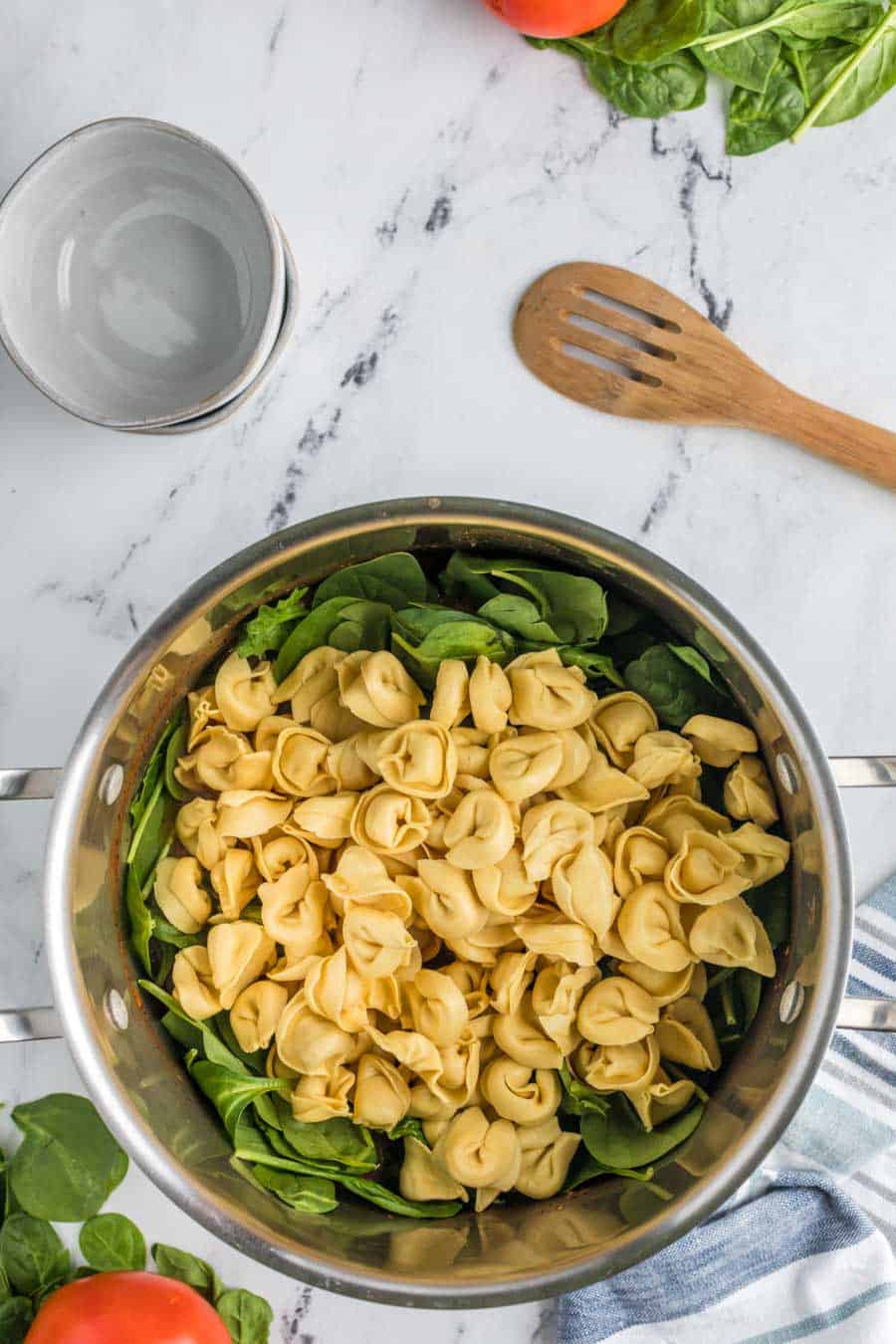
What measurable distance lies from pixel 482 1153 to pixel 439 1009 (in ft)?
0.35

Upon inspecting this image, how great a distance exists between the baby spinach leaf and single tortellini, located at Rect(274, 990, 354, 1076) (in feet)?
0.28

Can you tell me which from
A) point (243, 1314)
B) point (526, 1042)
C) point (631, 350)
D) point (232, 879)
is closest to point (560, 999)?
point (526, 1042)

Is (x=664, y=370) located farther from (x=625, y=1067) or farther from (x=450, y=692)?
(x=625, y=1067)

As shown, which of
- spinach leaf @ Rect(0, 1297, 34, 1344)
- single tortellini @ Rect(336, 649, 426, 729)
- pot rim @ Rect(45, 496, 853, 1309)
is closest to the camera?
pot rim @ Rect(45, 496, 853, 1309)

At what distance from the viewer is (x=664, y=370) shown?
96 centimetres

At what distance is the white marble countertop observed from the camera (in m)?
0.97

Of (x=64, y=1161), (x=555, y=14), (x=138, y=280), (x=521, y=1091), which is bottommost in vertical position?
(x=64, y=1161)

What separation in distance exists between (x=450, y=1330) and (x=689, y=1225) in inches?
12.7

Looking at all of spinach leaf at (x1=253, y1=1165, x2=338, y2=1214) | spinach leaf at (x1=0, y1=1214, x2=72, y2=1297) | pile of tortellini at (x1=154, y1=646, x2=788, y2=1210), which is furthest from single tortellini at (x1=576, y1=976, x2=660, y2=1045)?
spinach leaf at (x1=0, y1=1214, x2=72, y2=1297)

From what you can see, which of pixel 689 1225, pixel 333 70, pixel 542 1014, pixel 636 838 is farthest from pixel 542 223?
pixel 689 1225

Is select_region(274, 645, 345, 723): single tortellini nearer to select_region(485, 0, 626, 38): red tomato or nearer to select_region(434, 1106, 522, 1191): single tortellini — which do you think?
select_region(434, 1106, 522, 1191): single tortellini

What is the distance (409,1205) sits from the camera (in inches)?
34.4

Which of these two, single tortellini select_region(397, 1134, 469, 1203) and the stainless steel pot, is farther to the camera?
single tortellini select_region(397, 1134, 469, 1203)

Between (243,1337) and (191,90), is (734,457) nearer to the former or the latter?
(191,90)
